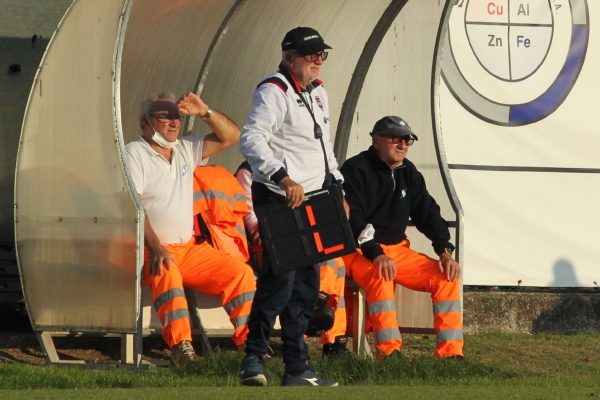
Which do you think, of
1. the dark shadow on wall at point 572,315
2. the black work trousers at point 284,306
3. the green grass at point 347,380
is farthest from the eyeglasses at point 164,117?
the dark shadow on wall at point 572,315

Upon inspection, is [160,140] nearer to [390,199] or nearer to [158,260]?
[158,260]

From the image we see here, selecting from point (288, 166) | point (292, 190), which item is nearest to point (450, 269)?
point (288, 166)

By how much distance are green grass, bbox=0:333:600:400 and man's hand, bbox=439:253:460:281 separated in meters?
0.62

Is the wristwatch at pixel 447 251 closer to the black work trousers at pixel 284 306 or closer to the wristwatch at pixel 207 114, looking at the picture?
the wristwatch at pixel 207 114

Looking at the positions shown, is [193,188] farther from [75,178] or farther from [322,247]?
[322,247]

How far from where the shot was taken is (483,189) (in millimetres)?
12305

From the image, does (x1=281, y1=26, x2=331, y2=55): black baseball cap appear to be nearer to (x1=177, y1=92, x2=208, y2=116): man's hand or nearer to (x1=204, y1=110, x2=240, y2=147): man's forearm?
(x1=177, y1=92, x2=208, y2=116): man's hand

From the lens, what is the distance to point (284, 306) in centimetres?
821

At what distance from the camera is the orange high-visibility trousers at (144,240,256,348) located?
9.49 meters

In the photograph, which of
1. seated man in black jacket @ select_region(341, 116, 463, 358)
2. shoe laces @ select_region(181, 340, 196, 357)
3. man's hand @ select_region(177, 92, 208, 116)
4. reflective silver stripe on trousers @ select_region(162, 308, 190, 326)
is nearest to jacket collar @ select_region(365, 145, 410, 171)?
seated man in black jacket @ select_region(341, 116, 463, 358)

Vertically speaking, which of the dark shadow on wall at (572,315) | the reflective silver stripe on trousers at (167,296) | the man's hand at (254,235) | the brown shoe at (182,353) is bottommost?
the dark shadow on wall at (572,315)

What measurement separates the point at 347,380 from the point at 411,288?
1.44 metres

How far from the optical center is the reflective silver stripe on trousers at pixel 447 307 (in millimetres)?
9977

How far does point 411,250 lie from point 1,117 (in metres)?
2.85
